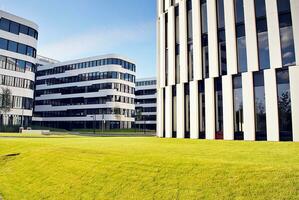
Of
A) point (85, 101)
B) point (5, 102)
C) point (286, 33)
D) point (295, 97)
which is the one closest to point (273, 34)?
point (286, 33)

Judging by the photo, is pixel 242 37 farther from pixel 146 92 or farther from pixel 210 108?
pixel 146 92

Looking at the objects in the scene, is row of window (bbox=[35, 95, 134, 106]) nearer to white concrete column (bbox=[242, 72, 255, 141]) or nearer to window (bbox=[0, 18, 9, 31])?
window (bbox=[0, 18, 9, 31])

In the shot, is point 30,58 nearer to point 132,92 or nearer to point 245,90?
point 132,92

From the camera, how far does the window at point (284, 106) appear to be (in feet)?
56.7

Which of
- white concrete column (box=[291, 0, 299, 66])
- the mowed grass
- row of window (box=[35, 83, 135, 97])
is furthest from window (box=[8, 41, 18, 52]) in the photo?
white concrete column (box=[291, 0, 299, 66])

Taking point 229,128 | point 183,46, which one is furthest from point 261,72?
point 183,46

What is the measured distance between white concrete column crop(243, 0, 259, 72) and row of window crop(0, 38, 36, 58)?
48.7 metres

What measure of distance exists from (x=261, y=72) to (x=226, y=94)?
114 inches

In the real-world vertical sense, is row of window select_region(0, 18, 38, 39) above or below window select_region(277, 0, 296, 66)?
above

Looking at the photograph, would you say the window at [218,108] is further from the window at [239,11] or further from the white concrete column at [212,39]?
the window at [239,11]

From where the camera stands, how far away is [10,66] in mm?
54906

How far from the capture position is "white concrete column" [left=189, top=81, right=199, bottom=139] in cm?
2231

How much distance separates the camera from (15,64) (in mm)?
55781

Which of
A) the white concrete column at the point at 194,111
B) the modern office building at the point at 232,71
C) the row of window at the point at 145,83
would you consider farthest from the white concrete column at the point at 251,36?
the row of window at the point at 145,83
